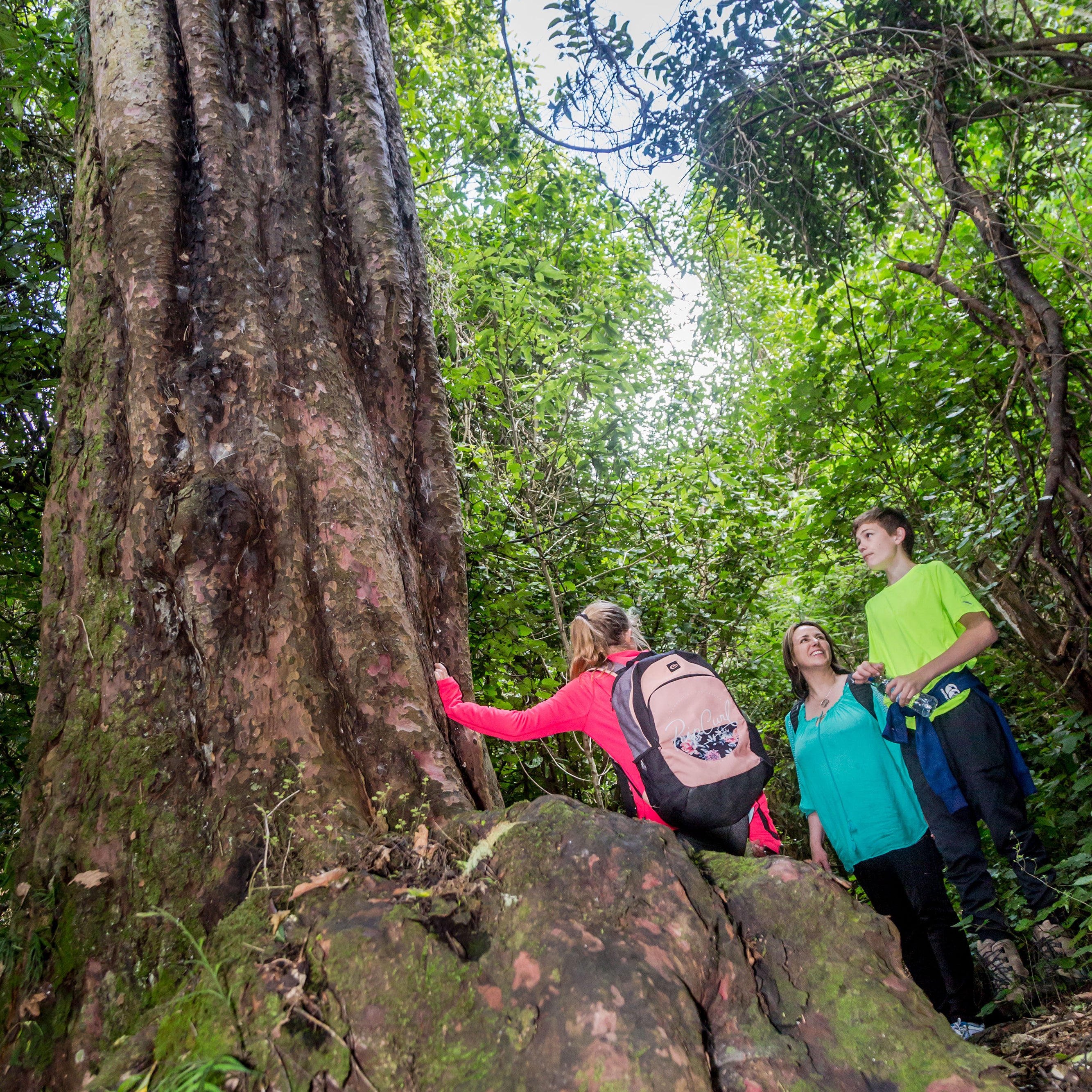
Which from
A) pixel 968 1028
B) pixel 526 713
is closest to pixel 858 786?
pixel 968 1028

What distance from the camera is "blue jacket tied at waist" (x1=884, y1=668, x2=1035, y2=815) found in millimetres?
2832

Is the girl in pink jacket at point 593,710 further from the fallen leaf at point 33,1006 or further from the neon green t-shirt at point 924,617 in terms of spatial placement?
the fallen leaf at point 33,1006

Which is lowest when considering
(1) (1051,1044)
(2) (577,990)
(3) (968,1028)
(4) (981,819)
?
(3) (968,1028)

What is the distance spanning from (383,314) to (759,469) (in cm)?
439

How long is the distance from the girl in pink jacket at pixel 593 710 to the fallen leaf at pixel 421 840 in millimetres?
510

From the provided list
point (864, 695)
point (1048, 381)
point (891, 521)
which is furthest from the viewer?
point (1048, 381)

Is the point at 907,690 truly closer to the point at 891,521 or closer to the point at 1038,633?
the point at 891,521

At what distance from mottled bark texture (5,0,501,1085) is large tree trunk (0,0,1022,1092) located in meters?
0.01

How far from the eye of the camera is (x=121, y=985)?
1.77 m

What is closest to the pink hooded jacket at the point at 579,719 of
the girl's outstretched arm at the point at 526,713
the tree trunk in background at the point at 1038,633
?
the girl's outstretched arm at the point at 526,713

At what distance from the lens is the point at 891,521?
3.25 meters

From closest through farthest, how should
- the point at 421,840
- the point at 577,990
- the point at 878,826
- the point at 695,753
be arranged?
the point at 577,990 → the point at 421,840 → the point at 695,753 → the point at 878,826

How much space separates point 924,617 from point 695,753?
139 cm

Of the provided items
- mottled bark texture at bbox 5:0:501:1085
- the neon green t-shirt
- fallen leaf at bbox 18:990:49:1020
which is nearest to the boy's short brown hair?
the neon green t-shirt
